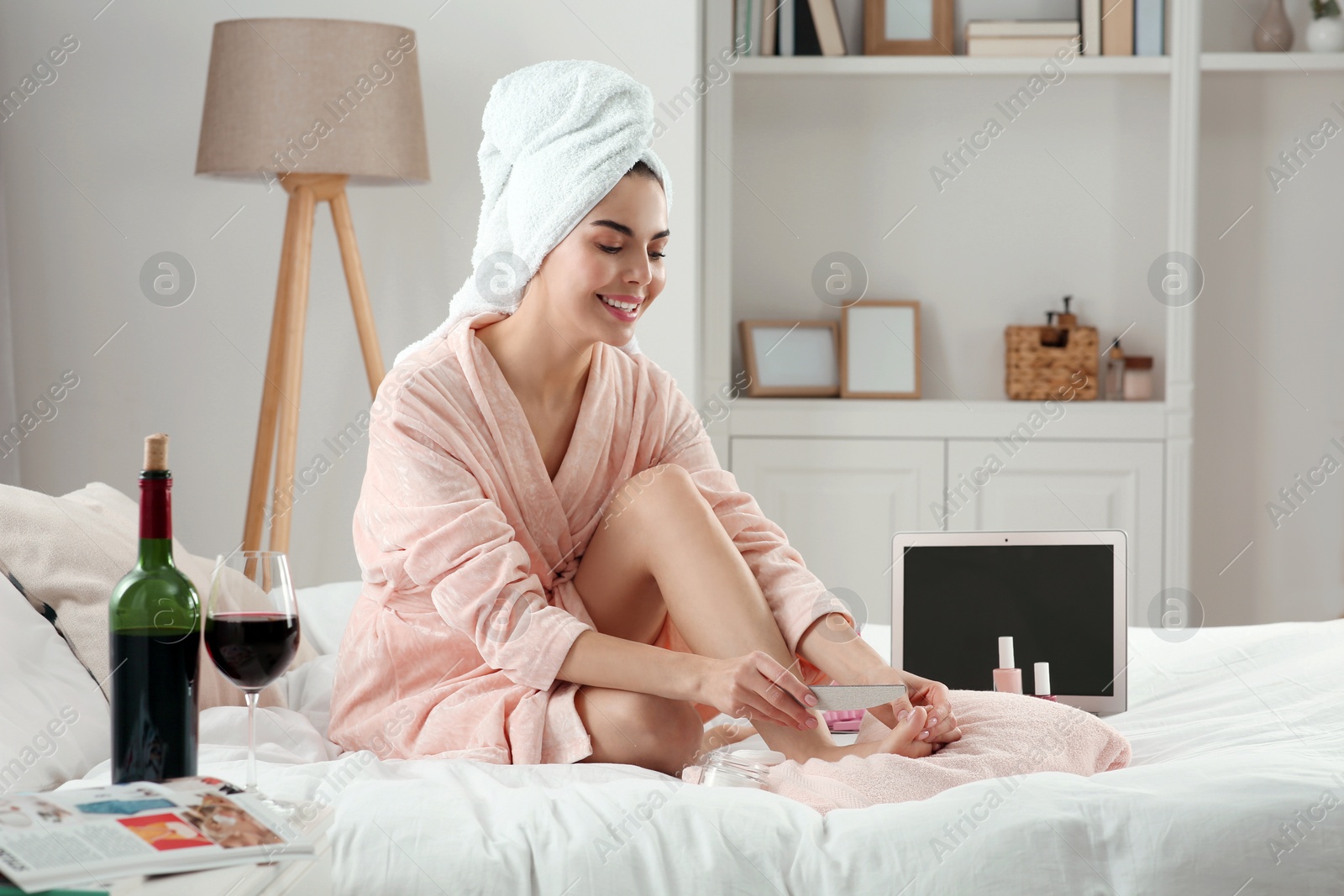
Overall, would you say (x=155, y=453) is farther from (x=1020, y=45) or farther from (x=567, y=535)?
(x=1020, y=45)

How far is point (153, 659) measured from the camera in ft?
2.85

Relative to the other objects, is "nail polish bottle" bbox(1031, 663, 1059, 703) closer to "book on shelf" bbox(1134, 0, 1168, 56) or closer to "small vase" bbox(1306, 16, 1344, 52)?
"book on shelf" bbox(1134, 0, 1168, 56)


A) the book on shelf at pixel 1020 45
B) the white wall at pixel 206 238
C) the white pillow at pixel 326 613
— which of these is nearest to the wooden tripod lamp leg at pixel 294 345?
the white wall at pixel 206 238

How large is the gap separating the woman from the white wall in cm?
113

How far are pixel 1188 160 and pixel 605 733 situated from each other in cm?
236

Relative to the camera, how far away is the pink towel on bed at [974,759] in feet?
3.50

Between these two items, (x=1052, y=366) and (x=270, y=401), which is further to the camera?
(x=1052, y=366)

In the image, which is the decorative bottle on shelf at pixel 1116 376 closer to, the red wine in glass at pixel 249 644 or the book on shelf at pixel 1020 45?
the book on shelf at pixel 1020 45

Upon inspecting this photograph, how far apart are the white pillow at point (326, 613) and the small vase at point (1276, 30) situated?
2.62m

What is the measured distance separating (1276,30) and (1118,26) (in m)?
0.42

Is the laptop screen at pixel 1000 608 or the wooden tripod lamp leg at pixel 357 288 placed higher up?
the wooden tripod lamp leg at pixel 357 288

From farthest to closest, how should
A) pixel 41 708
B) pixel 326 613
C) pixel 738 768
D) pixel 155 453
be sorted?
1. pixel 326 613
2. pixel 41 708
3. pixel 738 768
4. pixel 155 453

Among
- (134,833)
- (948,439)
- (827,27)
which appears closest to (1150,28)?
(827,27)

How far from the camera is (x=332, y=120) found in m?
2.30
